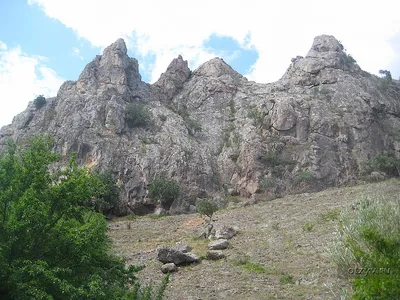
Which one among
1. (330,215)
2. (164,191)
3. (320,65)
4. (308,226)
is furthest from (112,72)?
(308,226)

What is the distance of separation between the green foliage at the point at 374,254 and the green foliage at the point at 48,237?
637 centimetres

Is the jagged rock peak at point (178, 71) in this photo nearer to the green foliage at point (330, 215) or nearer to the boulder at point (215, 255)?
the green foliage at point (330, 215)

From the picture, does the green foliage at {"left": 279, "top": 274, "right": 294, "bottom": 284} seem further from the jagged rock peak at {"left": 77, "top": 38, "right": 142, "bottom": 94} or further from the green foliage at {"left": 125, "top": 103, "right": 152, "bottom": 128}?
the jagged rock peak at {"left": 77, "top": 38, "right": 142, "bottom": 94}

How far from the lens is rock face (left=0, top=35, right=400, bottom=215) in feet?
165

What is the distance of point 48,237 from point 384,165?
4707cm

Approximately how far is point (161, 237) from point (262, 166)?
79.5ft

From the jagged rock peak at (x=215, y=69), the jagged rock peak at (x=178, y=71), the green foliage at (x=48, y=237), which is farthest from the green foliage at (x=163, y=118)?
the green foliage at (x=48, y=237)

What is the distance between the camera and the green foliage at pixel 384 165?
49969 millimetres

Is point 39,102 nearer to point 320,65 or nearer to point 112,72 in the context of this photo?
point 112,72

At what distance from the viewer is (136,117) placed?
186ft

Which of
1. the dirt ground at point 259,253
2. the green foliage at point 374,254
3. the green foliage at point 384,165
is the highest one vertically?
the green foliage at point 384,165

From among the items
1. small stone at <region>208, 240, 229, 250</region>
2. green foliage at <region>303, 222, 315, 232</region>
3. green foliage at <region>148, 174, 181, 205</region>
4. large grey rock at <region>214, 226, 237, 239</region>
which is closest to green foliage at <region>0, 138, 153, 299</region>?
small stone at <region>208, 240, 229, 250</region>

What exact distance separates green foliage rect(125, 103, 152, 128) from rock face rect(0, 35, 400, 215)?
86cm

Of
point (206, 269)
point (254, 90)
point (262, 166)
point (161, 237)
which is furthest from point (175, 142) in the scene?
point (206, 269)
